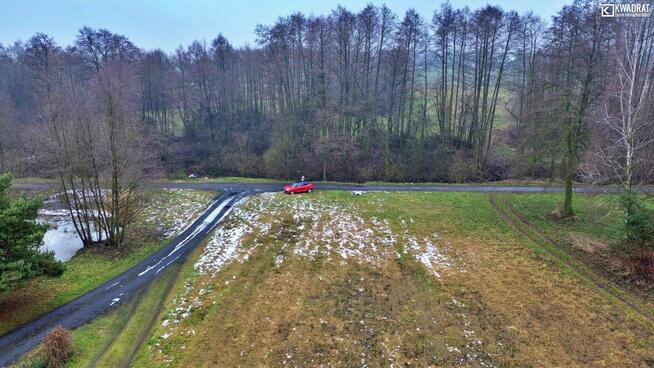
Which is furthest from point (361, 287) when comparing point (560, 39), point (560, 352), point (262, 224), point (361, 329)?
point (560, 39)

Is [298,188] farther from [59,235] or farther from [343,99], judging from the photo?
[59,235]

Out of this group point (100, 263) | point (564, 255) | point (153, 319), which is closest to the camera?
point (153, 319)

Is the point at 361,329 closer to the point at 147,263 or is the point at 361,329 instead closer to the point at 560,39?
the point at 147,263

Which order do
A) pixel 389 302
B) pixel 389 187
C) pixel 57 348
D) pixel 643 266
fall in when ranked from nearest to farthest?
pixel 57 348, pixel 389 302, pixel 643 266, pixel 389 187

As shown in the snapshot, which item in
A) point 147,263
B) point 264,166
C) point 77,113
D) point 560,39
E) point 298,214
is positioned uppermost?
point 560,39

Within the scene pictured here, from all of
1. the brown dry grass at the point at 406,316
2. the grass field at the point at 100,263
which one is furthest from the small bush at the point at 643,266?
the grass field at the point at 100,263

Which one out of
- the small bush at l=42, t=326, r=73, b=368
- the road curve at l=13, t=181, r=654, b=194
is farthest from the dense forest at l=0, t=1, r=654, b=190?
the small bush at l=42, t=326, r=73, b=368

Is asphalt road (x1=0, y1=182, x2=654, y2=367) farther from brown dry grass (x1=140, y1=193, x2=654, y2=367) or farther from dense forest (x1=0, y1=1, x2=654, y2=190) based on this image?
dense forest (x1=0, y1=1, x2=654, y2=190)

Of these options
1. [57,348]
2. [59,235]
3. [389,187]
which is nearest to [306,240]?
[57,348]
